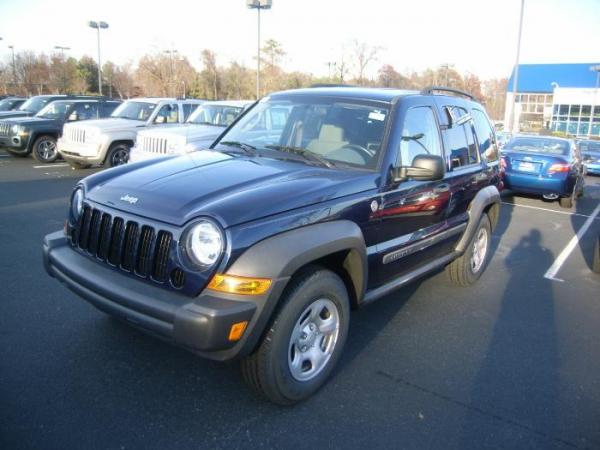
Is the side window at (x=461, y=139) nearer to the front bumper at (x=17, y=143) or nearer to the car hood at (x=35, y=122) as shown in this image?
the car hood at (x=35, y=122)

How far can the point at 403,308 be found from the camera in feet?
15.6

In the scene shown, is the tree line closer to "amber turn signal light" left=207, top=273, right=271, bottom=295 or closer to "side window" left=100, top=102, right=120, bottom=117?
"side window" left=100, top=102, right=120, bottom=117

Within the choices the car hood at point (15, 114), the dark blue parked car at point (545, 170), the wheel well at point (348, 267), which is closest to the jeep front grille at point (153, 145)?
the wheel well at point (348, 267)

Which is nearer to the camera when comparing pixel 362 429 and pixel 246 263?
pixel 246 263

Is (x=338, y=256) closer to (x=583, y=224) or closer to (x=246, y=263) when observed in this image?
(x=246, y=263)

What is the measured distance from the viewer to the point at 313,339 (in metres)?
3.22

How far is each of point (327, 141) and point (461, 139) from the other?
1676mm

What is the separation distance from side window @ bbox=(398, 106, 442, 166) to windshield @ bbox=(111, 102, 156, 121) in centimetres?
975

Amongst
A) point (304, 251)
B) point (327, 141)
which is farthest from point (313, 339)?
point (327, 141)

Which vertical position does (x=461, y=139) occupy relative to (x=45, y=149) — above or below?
above

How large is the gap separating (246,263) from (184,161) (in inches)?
58.8

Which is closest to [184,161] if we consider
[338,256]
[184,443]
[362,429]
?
[338,256]

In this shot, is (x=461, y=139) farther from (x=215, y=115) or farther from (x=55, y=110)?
(x=55, y=110)

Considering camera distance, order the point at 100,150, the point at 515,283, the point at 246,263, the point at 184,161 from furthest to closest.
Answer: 1. the point at 100,150
2. the point at 515,283
3. the point at 184,161
4. the point at 246,263
